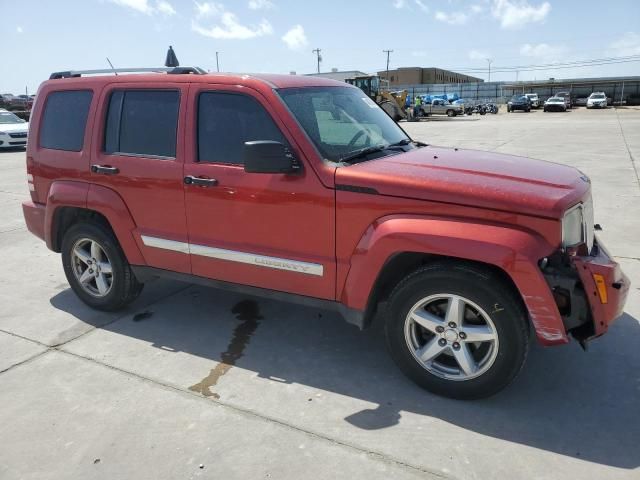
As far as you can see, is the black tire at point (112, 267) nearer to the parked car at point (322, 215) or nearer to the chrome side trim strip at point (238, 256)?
the parked car at point (322, 215)

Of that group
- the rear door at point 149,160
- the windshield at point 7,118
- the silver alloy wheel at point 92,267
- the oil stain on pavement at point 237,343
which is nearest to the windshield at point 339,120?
the rear door at point 149,160

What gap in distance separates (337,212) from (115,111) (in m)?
2.12

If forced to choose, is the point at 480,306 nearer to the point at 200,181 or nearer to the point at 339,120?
the point at 339,120

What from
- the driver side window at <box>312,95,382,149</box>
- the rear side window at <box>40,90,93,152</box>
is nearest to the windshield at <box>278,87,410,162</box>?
the driver side window at <box>312,95,382,149</box>

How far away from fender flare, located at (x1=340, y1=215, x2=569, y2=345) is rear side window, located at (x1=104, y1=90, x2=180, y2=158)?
5.81 ft

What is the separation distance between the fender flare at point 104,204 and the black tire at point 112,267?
127 millimetres

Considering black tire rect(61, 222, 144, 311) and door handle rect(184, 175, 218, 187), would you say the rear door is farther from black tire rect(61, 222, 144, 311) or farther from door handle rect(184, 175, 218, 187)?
black tire rect(61, 222, 144, 311)

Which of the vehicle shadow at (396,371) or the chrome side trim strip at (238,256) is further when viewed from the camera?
the chrome side trim strip at (238,256)

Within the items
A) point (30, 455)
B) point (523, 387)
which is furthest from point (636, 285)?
point (30, 455)

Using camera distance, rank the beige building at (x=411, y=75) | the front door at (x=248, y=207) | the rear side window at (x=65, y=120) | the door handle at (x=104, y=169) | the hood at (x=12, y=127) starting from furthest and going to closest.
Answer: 1. the beige building at (x=411, y=75)
2. the hood at (x=12, y=127)
3. the rear side window at (x=65, y=120)
4. the door handle at (x=104, y=169)
5. the front door at (x=248, y=207)

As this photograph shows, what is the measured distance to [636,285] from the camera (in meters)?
4.70

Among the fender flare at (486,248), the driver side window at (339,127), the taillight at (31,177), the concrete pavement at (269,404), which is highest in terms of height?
the driver side window at (339,127)

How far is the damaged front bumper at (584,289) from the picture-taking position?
2.70 m

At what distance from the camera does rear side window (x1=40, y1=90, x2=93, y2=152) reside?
13.9 ft
